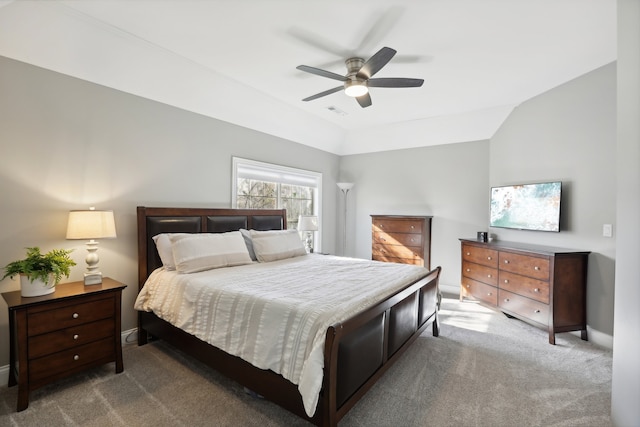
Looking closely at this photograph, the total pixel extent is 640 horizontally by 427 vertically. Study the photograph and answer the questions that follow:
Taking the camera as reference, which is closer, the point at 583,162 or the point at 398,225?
the point at 583,162

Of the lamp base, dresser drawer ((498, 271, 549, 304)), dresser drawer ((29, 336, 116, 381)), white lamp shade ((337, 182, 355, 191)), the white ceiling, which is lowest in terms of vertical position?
dresser drawer ((29, 336, 116, 381))

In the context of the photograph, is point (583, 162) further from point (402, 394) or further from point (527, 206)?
point (402, 394)

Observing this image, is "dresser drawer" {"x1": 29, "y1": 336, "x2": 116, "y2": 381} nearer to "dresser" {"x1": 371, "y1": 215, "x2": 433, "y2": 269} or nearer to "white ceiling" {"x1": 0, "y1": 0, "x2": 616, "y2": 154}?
"white ceiling" {"x1": 0, "y1": 0, "x2": 616, "y2": 154}

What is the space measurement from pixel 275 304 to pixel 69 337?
1.68 meters

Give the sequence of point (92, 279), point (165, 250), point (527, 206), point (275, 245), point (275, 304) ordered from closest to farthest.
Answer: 1. point (275, 304)
2. point (92, 279)
3. point (165, 250)
4. point (275, 245)
5. point (527, 206)

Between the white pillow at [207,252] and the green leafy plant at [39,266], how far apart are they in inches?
31.7

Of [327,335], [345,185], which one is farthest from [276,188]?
[327,335]

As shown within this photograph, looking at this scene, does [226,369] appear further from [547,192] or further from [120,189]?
[547,192]

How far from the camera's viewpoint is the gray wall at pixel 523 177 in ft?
10.0

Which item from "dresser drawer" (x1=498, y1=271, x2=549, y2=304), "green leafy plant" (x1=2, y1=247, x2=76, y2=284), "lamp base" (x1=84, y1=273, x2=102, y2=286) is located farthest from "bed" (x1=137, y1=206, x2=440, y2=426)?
"dresser drawer" (x1=498, y1=271, x2=549, y2=304)

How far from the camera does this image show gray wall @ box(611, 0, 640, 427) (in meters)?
1.52

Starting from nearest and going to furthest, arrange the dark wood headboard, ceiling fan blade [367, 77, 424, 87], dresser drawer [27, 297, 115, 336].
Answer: dresser drawer [27, 297, 115, 336] → ceiling fan blade [367, 77, 424, 87] → the dark wood headboard

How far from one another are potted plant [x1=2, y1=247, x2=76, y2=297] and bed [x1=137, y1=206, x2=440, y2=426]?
75 cm

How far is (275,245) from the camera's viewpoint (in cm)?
352
